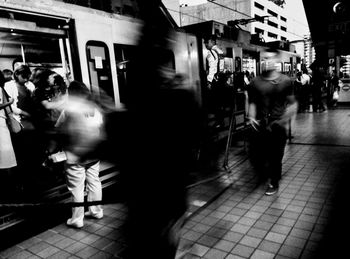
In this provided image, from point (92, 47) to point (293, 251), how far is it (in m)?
4.43

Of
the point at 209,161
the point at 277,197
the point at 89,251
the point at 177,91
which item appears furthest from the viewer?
the point at 209,161

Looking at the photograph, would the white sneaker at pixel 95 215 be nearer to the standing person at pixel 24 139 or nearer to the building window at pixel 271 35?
the standing person at pixel 24 139

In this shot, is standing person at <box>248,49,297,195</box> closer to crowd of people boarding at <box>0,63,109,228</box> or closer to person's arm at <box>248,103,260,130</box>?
person's arm at <box>248,103,260,130</box>

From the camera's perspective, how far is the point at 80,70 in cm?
453

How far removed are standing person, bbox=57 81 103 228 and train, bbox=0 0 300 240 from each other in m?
0.17

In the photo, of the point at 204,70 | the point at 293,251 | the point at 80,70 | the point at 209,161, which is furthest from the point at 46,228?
the point at 204,70

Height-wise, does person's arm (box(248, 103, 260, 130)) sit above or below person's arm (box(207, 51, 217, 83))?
below

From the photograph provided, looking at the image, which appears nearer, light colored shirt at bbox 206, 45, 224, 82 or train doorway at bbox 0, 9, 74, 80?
train doorway at bbox 0, 9, 74, 80

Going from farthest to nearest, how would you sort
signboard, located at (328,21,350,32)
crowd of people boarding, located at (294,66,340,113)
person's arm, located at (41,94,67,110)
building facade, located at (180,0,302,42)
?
building facade, located at (180,0,302,42) → crowd of people boarding, located at (294,66,340,113) → signboard, located at (328,21,350,32) → person's arm, located at (41,94,67,110)

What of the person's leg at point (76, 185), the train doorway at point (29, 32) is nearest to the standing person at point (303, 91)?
the train doorway at point (29, 32)

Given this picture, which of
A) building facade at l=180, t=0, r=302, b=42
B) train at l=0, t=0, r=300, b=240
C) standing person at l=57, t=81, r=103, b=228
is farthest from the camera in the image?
building facade at l=180, t=0, r=302, b=42

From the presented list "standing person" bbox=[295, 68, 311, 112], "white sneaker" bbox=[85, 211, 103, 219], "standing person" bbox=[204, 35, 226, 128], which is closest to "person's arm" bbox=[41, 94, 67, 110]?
"white sneaker" bbox=[85, 211, 103, 219]

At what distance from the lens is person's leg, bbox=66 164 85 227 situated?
11.5 feet

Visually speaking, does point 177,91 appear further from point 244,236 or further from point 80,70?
point 80,70
